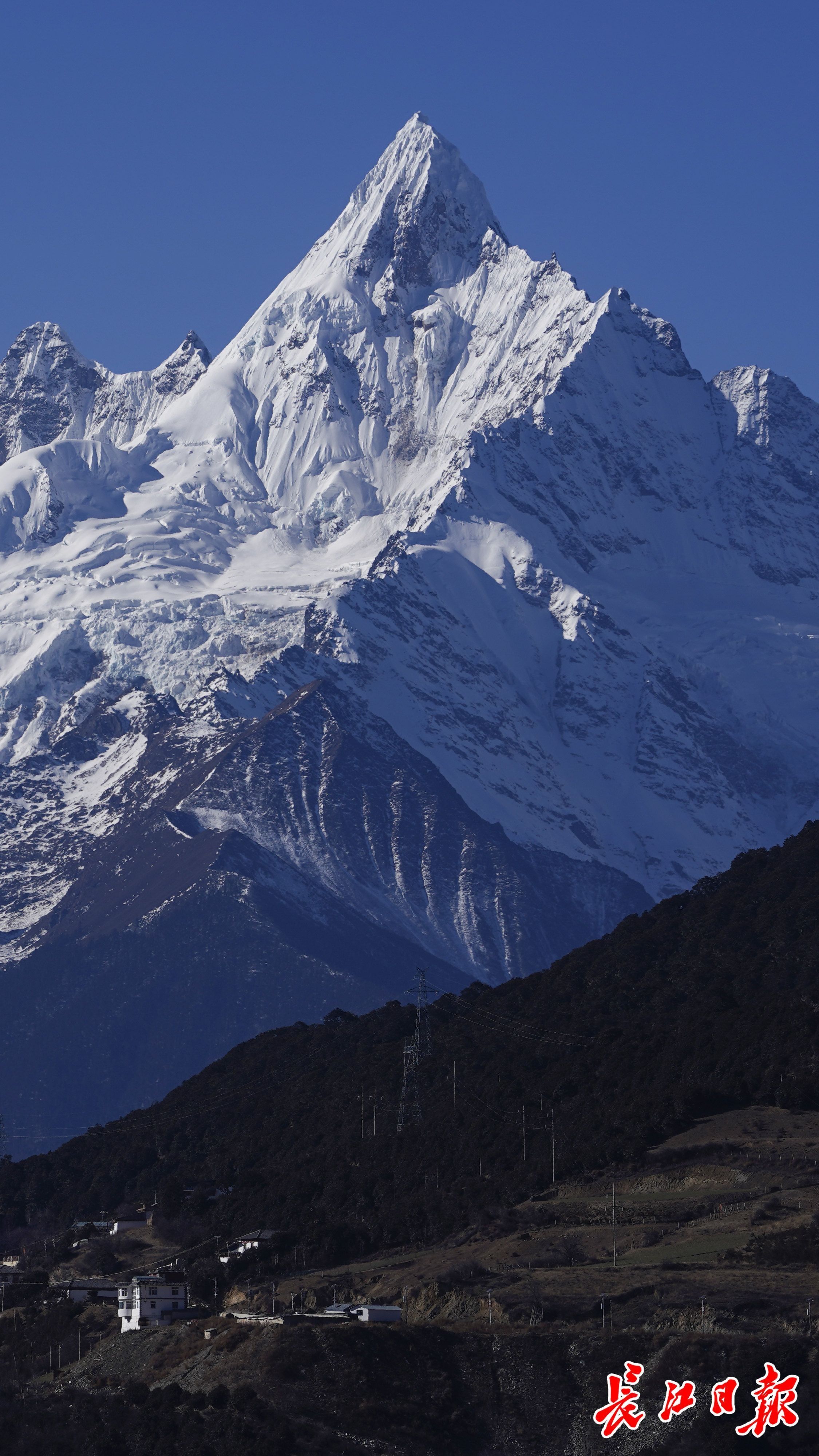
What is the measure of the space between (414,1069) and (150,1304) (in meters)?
48.1

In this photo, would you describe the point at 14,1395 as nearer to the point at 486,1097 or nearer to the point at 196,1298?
the point at 196,1298

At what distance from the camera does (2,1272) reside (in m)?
151

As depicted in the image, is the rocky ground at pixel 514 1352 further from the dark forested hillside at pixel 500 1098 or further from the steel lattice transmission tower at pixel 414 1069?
the steel lattice transmission tower at pixel 414 1069

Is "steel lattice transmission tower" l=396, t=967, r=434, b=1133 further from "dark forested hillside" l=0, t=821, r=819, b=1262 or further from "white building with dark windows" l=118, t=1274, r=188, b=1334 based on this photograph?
"white building with dark windows" l=118, t=1274, r=188, b=1334

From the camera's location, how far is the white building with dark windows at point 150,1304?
398 feet

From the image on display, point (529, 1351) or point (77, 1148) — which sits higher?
point (77, 1148)

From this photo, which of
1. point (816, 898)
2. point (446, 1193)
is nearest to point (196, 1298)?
point (446, 1193)

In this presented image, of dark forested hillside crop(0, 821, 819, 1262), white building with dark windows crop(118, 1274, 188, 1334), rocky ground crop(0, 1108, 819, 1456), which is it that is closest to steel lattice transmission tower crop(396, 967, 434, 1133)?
A: dark forested hillside crop(0, 821, 819, 1262)

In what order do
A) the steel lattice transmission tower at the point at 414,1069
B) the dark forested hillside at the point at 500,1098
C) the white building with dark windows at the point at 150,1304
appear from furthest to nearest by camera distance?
the steel lattice transmission tower at the point at 414,1069 → the dark forested hillside at the point at 500,1098 → the white building with dark windows at the point at 150,1304

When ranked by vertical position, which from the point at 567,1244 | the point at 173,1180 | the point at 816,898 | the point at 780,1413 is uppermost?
the point at 816,898

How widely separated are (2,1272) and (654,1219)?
47753 mm

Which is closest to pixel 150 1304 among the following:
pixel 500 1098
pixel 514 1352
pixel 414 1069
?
pixel 514 1352

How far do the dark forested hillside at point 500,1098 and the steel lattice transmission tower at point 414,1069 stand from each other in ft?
3.23

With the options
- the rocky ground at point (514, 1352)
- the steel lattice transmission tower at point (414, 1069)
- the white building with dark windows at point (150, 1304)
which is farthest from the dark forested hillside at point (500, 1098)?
the rocky ground at point (514, 1352)
